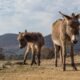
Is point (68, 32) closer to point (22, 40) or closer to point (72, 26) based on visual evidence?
point (72, 26)

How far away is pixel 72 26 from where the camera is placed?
15.8 meters

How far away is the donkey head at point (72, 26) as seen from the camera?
15594mm

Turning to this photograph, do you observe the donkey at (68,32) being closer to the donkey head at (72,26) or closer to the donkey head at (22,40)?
the donkey head at (72,26)

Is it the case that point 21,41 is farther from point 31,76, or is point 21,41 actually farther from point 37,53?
point 31,76

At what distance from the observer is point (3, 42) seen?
56.0m

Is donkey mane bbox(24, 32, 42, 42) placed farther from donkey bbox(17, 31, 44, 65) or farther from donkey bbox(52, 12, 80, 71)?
donkey bbox(52, 12, 80, 71)

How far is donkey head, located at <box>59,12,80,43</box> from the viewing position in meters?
15.6

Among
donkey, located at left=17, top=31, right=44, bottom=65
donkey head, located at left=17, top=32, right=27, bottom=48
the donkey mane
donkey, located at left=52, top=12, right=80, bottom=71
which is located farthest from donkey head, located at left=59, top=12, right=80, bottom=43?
donkey head, located at left=17, top=32, right=27, bottom=48

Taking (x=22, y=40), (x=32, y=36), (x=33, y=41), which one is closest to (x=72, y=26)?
(x=33, y=41)

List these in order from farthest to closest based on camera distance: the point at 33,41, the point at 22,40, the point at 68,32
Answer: the point at 22,40
the point at 33,41
the point at 68,32

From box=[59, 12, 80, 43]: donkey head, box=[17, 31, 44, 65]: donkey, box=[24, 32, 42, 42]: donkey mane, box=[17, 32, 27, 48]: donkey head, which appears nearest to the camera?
box=[59, 12, 80, 43]: donkey head

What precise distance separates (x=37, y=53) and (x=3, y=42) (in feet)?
110

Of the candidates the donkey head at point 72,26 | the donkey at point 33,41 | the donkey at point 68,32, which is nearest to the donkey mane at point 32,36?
the donkey at point 33,41

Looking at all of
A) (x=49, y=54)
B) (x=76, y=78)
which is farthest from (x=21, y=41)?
(x=76, y=78)
